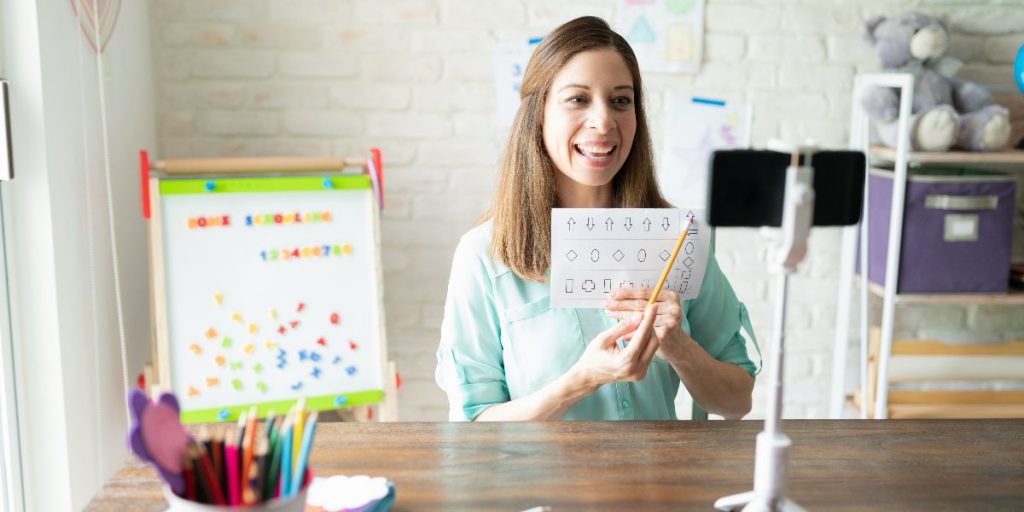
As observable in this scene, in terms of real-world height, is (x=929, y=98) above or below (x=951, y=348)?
above

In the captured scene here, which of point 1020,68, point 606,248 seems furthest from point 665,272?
point 1020,68

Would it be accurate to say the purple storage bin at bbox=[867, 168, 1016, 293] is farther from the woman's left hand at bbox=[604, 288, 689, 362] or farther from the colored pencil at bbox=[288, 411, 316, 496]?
the colored pencil at bbox=[288, 411, 316, 496]

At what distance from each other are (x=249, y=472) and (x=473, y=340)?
75cm

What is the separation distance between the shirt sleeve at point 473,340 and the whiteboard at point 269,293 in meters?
0.82

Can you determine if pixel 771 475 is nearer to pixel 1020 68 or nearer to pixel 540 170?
pixel 540 170

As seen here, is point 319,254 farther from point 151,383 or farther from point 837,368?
point 837,368

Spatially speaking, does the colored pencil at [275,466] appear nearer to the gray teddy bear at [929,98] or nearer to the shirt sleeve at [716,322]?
the shirt sleeve at [716,322]

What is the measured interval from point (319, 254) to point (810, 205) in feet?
5.38

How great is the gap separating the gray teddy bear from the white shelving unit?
39 millimetres

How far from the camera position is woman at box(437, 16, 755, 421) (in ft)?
4.75

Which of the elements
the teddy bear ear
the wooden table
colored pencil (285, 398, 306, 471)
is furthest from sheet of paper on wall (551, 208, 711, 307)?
the teddy bear ear

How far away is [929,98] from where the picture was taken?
2484 millimetres

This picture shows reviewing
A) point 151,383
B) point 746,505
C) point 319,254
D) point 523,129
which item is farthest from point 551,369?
point 151,383

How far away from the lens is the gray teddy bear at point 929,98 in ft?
7.90
